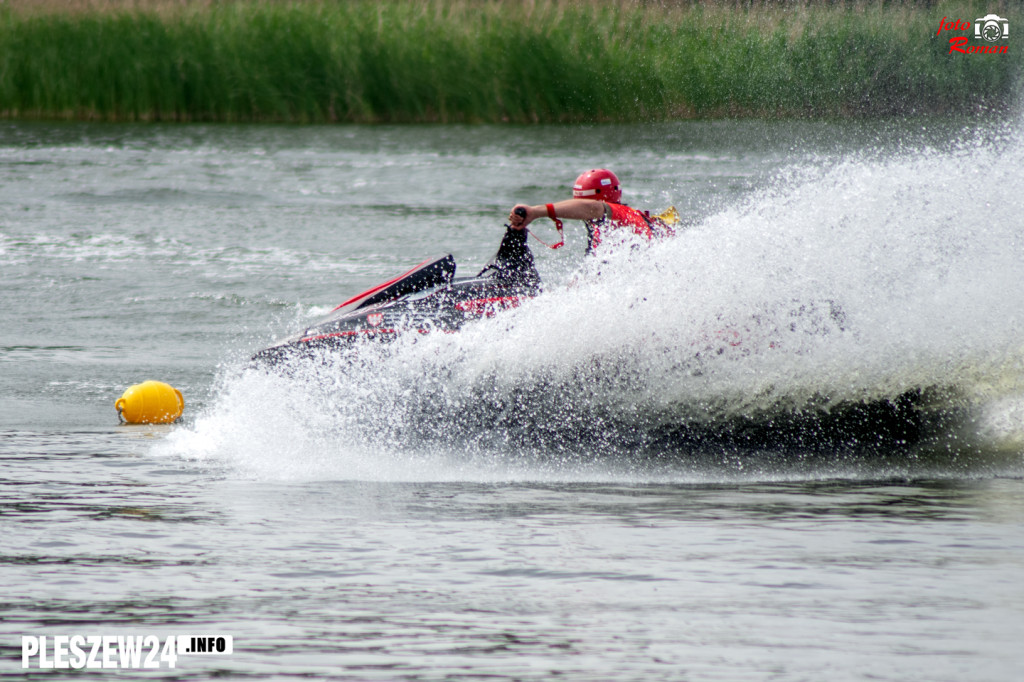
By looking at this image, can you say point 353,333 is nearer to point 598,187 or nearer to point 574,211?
point 574,211

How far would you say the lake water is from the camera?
4.99 m

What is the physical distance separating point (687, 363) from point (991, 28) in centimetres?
1764

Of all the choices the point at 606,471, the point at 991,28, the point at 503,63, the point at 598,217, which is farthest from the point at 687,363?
the point at 991,28

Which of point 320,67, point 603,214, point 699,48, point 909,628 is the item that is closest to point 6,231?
point 320,67

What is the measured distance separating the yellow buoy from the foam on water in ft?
3.43

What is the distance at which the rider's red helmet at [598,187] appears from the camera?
8.92 metres

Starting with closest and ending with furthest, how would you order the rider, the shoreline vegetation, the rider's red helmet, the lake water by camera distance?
the lake water < the rider < the rider's red helmet < the shoreline vegetation

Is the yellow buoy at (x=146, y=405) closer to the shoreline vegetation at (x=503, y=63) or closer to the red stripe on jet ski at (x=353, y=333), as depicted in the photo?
the red stripe on jet ski at (x=353, y=333)

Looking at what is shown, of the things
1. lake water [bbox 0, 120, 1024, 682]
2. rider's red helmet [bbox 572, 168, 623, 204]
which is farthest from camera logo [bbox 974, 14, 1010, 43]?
rider's red helmet [bbox 572, 168, 623, 204]

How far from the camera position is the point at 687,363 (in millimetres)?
7871

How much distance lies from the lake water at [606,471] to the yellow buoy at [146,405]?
147mm

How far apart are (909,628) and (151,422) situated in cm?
540

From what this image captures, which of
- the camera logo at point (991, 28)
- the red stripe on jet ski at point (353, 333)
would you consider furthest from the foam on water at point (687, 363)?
the camera logo at point (991, 28)

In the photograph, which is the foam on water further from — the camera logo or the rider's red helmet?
the camera logo
